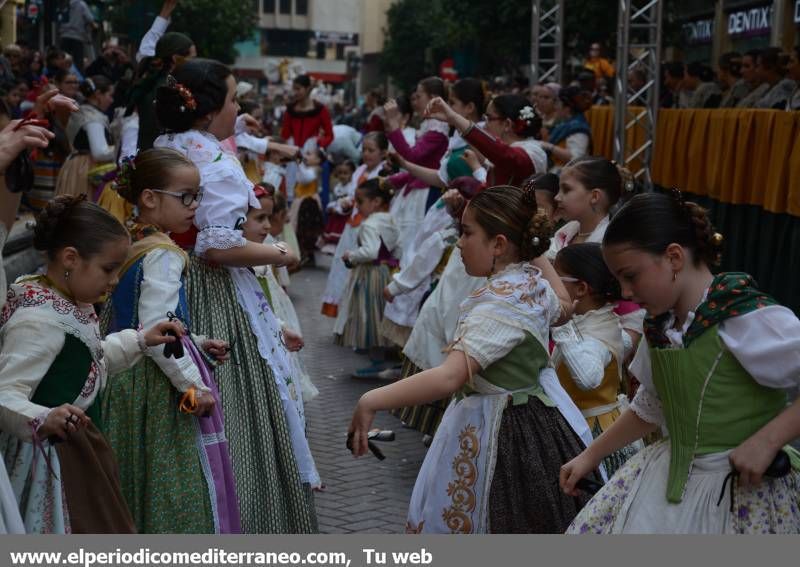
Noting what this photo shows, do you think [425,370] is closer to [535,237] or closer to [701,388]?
[535,237]

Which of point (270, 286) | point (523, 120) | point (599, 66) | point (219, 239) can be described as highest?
point (599, 66)

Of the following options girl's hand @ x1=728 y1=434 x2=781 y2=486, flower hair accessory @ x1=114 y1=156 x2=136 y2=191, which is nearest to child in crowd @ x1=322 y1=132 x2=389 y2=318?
flower hair accessory @ x1=114 y1=156 x2=136 y2=191

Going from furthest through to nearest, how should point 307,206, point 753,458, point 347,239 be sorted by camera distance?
point 307,206
point 347,239
point 753,458

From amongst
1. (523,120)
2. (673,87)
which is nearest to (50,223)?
(523,120)

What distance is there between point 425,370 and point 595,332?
736 mm

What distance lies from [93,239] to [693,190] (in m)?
10.3

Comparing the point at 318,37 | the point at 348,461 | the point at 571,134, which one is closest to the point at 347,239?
the point at 571,134

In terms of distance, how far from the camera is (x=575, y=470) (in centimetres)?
363

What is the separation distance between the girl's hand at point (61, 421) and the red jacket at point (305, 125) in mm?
11804

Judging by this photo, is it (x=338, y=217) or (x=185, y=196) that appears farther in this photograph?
(x=338, y=217)

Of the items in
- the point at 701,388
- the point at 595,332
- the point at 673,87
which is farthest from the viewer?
the point at 673,87

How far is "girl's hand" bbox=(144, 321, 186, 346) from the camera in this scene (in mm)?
4176

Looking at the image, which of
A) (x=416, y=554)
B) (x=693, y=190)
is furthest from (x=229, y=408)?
(x=693, y=190)

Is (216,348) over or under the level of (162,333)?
under
